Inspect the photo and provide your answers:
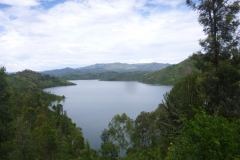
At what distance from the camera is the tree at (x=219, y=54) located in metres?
12.8

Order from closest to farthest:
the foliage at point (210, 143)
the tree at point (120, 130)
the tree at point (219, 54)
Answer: the foliage at point (210, 143), the tree at point (219, 54), the tree at point (120, 130)

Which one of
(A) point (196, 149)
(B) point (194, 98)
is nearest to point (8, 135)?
(B) point (194, 98)

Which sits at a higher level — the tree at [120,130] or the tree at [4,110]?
the tree at [4,110]

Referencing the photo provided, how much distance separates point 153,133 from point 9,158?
28899 millimetres

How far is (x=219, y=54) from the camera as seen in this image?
43.8 ft

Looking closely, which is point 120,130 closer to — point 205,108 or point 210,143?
point 205,108

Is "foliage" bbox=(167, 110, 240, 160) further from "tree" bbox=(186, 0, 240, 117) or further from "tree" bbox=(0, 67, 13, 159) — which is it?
"tree" bbox=(0, 67, 13, 159)

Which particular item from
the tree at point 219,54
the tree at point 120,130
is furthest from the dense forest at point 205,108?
the tree at point 120,130

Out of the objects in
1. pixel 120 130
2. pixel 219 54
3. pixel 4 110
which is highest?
pixel 219 54

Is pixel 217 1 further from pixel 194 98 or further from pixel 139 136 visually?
pixel 139 136

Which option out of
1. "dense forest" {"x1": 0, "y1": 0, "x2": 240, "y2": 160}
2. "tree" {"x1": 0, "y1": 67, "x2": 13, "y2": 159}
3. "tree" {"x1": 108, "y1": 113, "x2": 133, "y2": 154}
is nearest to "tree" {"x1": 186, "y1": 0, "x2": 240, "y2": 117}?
"dense forest" {"x1": 0, "y1": 0, "x2": 240, "y2": 160}

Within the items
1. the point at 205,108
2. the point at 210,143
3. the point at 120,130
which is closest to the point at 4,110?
the point at 205,108

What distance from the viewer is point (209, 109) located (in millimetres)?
15398

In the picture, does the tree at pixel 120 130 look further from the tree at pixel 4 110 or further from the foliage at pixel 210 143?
the foliage at pixel 210 143
